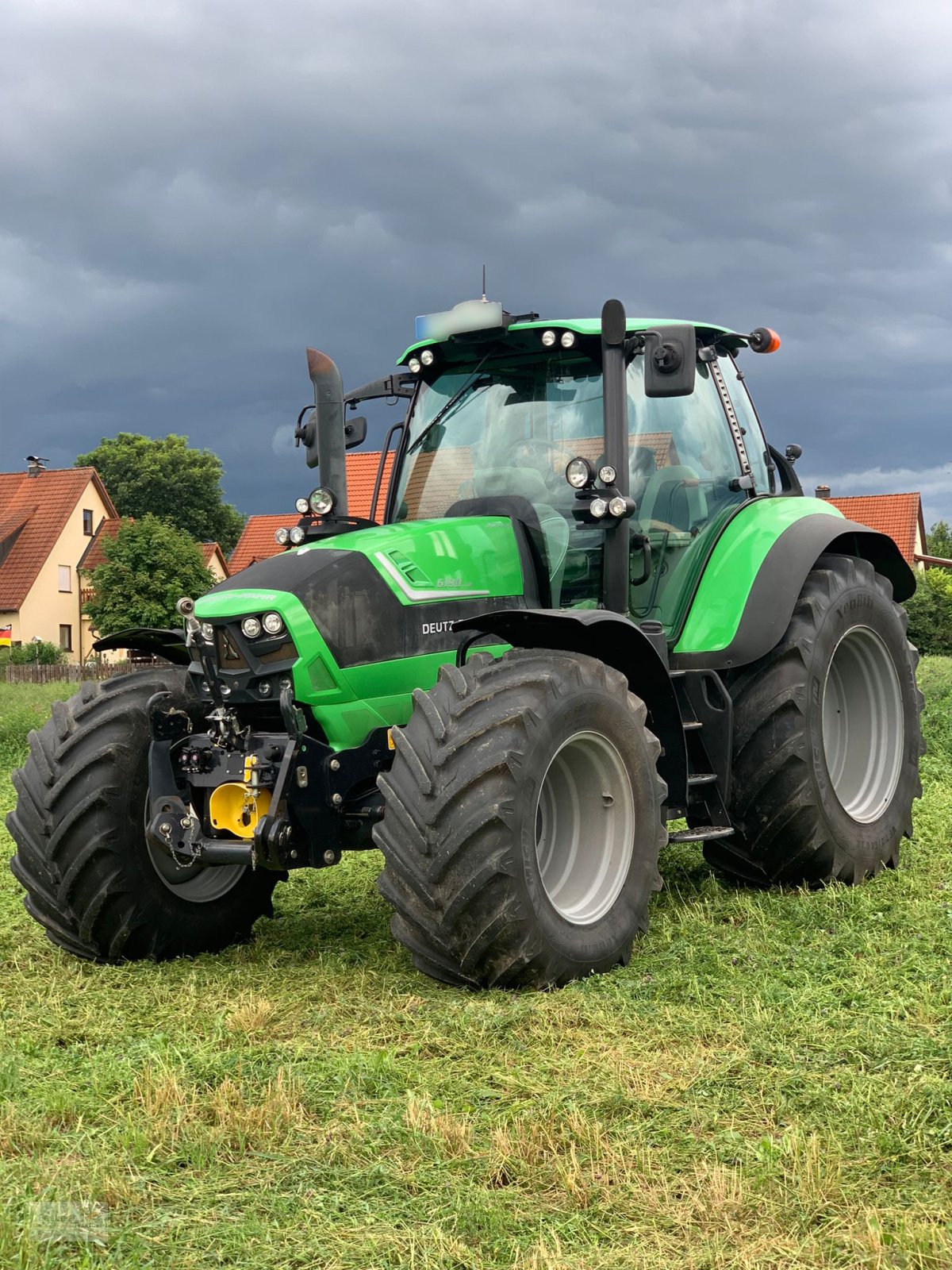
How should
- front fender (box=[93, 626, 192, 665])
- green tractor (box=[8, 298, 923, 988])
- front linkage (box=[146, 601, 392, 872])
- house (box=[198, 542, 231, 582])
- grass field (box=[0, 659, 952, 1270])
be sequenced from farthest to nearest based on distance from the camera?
house (box=[198, 542, 231, 582]) < front fender (box=[93, 626, 192, 665]) < front linkage (box=[146, 601, 392, 872]) < green tractor (box=[8, 298, 923, 988]) < grass field (box=[0, 659, 952, 1270])

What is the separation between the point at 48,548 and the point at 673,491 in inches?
1908

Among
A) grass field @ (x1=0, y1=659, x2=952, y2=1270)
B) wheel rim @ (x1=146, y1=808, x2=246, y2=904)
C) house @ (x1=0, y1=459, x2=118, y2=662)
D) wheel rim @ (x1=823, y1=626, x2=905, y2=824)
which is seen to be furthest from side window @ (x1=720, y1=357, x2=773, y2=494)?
house @ (x1=0, y1=459, x2=118, y2=662)

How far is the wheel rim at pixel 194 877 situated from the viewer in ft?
19.0

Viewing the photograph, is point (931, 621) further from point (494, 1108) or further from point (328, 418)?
point (494, 1108)

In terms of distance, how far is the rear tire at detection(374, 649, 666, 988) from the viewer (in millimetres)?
4719

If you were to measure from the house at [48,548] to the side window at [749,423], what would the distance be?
46193 millimetres

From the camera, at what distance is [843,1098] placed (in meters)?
3.84

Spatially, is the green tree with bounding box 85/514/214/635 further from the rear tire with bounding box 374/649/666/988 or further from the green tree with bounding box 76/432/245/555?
the rear tire with bounding box 374/649/666/988

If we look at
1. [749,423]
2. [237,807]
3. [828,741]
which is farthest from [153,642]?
[828,741]

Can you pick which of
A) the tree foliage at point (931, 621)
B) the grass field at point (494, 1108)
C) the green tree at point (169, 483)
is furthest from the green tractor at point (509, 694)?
the green tree at point (169, 483)

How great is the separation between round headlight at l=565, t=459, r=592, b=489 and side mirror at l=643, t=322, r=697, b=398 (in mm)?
410

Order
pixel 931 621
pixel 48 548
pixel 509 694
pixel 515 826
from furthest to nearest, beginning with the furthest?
pixel 48 548 < pixel 931 621 < pixel 509 694 < pixel 515 826

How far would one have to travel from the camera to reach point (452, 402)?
662 cm

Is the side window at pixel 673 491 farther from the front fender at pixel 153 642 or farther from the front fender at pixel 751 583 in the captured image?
the front fender at pixel 153 642
